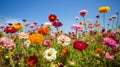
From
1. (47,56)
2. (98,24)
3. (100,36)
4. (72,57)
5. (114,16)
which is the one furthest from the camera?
(114,16)

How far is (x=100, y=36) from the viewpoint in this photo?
5.40 m

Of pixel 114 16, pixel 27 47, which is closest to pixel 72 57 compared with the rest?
pixel 27 47

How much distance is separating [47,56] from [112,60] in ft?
3.04

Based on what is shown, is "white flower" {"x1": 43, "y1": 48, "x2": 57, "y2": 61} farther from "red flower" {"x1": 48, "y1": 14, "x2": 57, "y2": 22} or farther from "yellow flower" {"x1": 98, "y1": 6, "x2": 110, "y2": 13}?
"yellow flower" {"x1": 98, "y1": 6, "x2": 110, "y2": 13}

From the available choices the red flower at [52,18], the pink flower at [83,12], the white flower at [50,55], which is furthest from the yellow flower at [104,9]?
the white flower at [50,55]

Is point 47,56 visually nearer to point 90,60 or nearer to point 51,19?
point 90,60

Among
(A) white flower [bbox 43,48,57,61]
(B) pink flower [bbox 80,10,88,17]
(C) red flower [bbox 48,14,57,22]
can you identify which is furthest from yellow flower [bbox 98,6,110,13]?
(A) white flower [bbox 43,48,57,61]

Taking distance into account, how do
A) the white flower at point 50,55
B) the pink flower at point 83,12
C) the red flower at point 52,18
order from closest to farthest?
the white flower at point 50,55, the red flower at point 52,18, the pink flower at point 83,12

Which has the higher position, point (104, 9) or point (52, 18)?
point (104, 9)

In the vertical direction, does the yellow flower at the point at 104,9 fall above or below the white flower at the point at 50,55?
above

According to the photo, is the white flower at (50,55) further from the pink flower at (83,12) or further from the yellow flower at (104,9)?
the yellow flower at (104,9)

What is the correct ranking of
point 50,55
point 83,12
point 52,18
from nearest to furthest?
point 50,55, point 52,18, point 83,12

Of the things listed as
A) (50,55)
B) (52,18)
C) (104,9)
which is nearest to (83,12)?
(104,9)

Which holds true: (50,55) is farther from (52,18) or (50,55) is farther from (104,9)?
(104,9)
